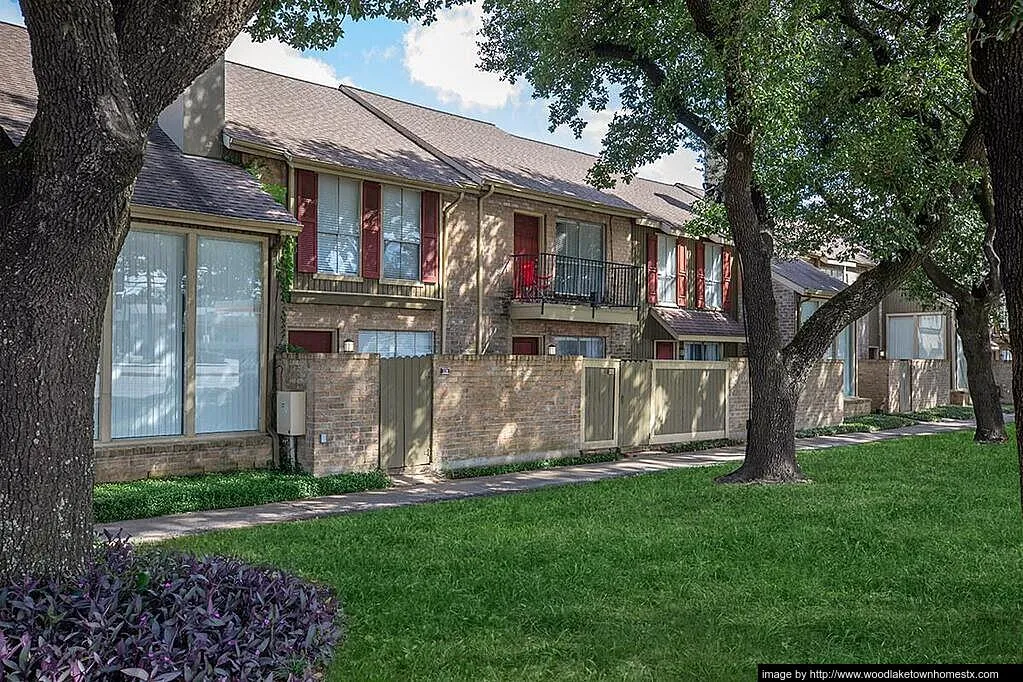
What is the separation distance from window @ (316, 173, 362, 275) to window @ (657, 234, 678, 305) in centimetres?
958

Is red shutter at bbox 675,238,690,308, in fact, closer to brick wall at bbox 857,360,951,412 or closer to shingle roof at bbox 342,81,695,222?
shingle roof at bbox 342,81,695,222

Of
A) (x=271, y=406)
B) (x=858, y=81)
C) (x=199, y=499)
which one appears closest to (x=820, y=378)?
(x=858, y=81)

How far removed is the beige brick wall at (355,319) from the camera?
15742 mm

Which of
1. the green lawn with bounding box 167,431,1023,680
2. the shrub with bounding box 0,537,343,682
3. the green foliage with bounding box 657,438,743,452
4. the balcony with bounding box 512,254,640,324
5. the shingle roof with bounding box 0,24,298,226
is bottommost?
the green lawn with bounding box 167,431,1023,680

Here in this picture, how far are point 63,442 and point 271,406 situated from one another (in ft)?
26.4

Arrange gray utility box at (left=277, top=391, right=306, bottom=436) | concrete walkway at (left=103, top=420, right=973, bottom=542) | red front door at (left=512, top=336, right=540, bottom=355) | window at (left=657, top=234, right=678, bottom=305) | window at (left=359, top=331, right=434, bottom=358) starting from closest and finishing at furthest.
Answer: concrete walkway at (left=103, top=420, right=973, bottom=542) → gray utility box at (left=277, top=391, right=306, bottom=436) → window at (left=359, top=331, right=434, bottom=358) → red front door at (left=512, top=336, right=540, bottom=355) → window at (left=657, top=234, right=678, bottom=305)

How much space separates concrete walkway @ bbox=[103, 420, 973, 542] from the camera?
32.4 ft

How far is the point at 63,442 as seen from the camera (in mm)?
5266

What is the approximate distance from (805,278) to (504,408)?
1642 cm

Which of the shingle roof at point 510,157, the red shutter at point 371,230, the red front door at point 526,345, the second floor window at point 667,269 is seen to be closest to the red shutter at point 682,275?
the second floor window at point 667,269

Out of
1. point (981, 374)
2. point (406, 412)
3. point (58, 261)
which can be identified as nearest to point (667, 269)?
point (981, 374)

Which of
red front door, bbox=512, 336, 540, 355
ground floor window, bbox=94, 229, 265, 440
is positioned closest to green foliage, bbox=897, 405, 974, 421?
red front door, bbox=512, 336, 540, 355

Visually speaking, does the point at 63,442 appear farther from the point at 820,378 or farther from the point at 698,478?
the point at 820,378

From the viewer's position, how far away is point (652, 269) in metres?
23.3
